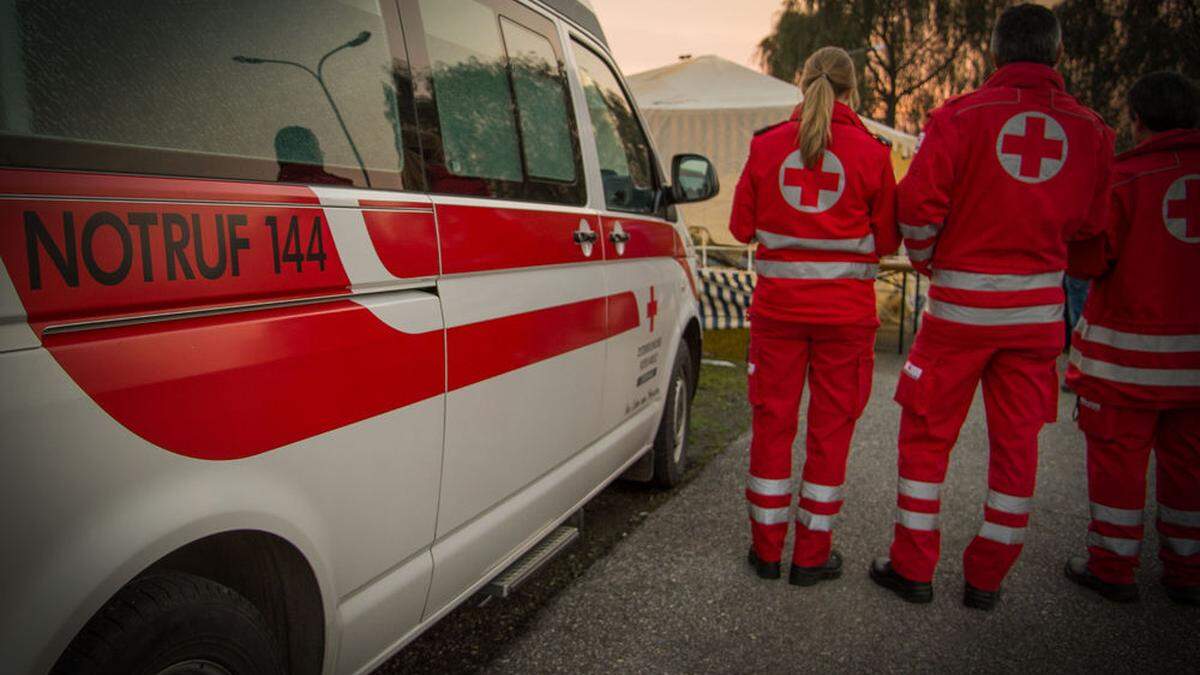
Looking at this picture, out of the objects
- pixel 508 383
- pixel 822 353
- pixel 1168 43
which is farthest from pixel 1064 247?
pixel 1168 43

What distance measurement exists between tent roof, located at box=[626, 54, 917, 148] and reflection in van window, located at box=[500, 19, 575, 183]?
9.72 metres

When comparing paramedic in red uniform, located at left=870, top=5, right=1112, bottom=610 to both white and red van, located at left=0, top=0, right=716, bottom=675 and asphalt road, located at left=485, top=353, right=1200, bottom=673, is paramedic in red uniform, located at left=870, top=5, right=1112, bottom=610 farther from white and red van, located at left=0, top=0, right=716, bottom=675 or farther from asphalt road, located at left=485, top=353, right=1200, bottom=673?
white and red van, located at left=0, top=0, right=716, bottom=675

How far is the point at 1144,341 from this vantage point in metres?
2.83

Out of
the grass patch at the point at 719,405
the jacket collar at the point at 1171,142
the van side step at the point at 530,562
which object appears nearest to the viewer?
the van side step at the point at 530,562

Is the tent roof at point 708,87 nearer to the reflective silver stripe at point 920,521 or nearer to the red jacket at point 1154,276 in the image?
the red jacket at point 1154,276

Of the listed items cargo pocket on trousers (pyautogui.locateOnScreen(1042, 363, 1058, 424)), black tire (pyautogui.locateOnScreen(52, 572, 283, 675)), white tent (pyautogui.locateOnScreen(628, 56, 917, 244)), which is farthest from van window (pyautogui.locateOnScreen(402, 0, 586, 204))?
white tent (pyautogui.locateOnScreen(628, 56, 917, 244))

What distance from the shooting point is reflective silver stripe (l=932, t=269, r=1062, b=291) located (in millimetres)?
2576

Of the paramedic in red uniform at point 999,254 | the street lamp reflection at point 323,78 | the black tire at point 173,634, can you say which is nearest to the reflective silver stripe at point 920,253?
the paramedic in red uniform at point 999,254

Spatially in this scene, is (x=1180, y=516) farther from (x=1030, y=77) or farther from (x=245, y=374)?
(x=245, y=374)

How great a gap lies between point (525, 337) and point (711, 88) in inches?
446

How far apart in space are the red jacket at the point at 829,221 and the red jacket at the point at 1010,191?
0.15 metres

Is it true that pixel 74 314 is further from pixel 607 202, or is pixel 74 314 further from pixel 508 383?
pixel 607 202

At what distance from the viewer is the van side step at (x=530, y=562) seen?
2291 millimetres

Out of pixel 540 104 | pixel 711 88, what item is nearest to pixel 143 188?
pixel 540 104
